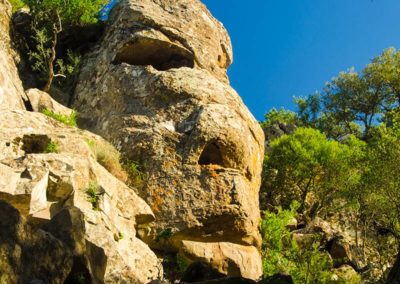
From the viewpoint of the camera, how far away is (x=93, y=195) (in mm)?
13945

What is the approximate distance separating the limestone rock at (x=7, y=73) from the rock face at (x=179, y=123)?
3217mm

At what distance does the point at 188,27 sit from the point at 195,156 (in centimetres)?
878

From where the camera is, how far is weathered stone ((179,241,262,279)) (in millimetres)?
16219

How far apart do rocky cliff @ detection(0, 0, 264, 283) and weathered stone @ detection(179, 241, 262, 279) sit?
0.04 meters

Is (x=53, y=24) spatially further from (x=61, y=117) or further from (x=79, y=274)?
(x=79, y=274)

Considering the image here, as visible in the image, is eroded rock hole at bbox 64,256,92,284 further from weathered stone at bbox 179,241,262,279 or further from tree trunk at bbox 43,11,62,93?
tree trunk at bbox 43,11,62,93

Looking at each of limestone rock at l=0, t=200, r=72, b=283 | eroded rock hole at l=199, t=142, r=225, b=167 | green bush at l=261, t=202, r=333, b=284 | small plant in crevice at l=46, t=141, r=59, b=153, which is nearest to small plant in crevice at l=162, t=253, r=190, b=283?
green bush at l=261, t=202, r=333, b=284

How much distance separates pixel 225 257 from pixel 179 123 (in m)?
5.45

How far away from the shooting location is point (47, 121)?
17.7 meters

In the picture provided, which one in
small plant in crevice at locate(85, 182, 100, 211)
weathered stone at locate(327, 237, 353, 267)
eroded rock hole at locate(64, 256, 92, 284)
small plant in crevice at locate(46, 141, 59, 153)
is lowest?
eroded rock hole at locate(64, 256, 92, 284)

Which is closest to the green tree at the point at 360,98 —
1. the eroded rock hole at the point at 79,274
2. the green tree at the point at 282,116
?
the green tree at the point at 282,116

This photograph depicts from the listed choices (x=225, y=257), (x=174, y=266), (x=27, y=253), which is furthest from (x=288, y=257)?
(x=27, y=253)

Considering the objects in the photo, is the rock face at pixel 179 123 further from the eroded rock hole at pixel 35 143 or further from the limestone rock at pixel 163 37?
the eroded rock hole at pixel 35 143

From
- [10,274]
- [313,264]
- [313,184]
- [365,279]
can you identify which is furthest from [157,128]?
[313,184]
